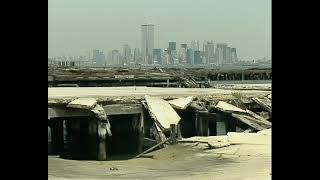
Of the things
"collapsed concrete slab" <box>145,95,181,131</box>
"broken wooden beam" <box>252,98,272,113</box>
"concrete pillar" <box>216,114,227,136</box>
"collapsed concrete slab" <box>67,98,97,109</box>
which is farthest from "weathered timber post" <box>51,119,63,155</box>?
"broken wooden beam" <box>252,98,272,113</box>

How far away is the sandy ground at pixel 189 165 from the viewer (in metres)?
12.5

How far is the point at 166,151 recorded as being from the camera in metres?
17.7

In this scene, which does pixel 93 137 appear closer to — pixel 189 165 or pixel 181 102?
pixel 181 102

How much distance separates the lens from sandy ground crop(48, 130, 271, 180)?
12.5m

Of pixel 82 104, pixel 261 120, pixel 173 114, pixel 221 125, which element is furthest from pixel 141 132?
pixel 261 120

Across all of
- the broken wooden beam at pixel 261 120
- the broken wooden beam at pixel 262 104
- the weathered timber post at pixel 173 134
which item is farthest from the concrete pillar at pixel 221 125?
the weathered timber post at pixel 173 134

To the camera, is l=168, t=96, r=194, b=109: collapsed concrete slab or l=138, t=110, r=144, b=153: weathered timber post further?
l=168, t=96, r=194, b=109: collapsed concrete slab

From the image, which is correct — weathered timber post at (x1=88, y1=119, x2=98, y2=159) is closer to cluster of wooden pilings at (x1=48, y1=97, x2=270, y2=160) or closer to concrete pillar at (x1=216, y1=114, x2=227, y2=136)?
cluster of wooden pilings at (x1=48, y1=97, x2=270, y2=160)

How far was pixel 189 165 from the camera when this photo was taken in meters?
14.5

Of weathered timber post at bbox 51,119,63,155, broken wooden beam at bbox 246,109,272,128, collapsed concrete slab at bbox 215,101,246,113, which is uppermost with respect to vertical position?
collapsed concrete slab at bbox 215,101,246,113
